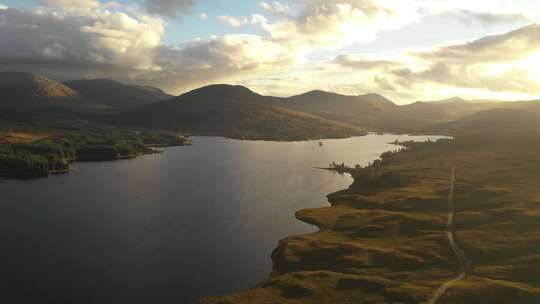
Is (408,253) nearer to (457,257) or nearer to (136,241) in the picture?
(457,257)

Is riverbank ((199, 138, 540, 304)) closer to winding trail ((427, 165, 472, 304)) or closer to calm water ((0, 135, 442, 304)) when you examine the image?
winding trail ((427, 165, 472, 304))

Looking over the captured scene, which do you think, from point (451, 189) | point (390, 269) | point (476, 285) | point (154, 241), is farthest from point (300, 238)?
point (451, 189)

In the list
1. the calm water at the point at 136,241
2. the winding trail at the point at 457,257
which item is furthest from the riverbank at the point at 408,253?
the calm water at the point at 136,241

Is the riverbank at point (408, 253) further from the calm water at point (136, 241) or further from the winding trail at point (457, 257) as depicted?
the calm water at point (136, 241)

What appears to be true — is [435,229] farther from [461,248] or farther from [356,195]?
[356,195]

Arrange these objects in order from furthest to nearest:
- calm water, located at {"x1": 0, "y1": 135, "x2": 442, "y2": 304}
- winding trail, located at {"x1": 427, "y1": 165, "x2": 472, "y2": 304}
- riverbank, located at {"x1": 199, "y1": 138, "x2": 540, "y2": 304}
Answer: calm water, located at {"x1": 0, "y1": 135, "x2": 442, "y2": 304} < riverbank, located at {"x1": 199, "y1": 138, "x2": 540, "y2": 304} < winding trail, located at {"x1": 427, "y1": 165, "x2": 472, "y2": 304}

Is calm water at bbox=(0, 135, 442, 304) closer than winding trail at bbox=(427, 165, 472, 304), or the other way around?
winding trail at bbox=(427, 165, 472, 304)

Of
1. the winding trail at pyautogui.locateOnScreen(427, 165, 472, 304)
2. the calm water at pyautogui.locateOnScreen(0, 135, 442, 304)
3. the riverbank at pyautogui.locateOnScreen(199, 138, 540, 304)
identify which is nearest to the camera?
the winding trail at pyautogui.locateOnScreen(427, 165, 472, 304)

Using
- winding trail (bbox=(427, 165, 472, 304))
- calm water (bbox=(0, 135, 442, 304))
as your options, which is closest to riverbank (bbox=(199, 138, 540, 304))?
winding trail (bbox=(427, 165, 472, 304))

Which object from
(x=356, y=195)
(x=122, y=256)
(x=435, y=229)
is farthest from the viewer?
(x=356, y=195)
